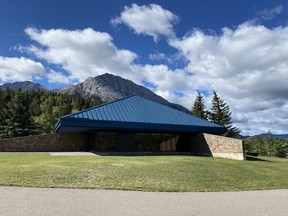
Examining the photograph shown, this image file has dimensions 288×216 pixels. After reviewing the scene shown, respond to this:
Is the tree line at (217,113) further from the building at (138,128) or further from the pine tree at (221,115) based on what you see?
the building at (138,128)

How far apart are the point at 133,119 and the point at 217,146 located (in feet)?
25.0

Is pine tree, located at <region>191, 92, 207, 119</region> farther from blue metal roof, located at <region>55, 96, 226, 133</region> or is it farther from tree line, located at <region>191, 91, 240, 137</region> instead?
blue metal roof, located at <region>55, 96, 226, 133</region>

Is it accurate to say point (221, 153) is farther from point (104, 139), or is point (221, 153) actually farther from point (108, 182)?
point (108, 182)

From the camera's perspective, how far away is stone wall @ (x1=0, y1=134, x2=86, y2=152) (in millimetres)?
29703

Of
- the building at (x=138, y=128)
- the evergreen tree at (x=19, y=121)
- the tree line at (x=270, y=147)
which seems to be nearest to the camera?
the building at (x=138, y=128)

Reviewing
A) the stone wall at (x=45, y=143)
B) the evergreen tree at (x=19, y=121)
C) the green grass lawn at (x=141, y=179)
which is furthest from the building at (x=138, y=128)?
the green grass lawn at (x=141, y=179)

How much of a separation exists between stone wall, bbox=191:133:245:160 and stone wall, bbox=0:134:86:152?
39.4ft

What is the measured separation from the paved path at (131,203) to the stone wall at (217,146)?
1375 centimetres

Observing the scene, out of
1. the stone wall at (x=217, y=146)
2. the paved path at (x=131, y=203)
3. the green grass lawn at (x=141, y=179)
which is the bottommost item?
the paved path at (x=131, y=203)

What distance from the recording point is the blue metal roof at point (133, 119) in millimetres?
25562

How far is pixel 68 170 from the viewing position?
11875 mm

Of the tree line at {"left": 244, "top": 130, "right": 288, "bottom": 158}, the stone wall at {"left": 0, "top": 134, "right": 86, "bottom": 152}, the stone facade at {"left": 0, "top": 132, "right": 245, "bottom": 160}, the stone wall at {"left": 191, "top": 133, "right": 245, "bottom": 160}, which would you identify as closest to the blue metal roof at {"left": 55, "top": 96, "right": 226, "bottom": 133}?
the stone wall at {"left": 191, "top": 133, "right": 245, "bottom": 160}

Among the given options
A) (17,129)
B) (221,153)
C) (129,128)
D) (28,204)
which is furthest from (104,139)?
(28,204)

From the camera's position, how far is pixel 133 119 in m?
27.5
